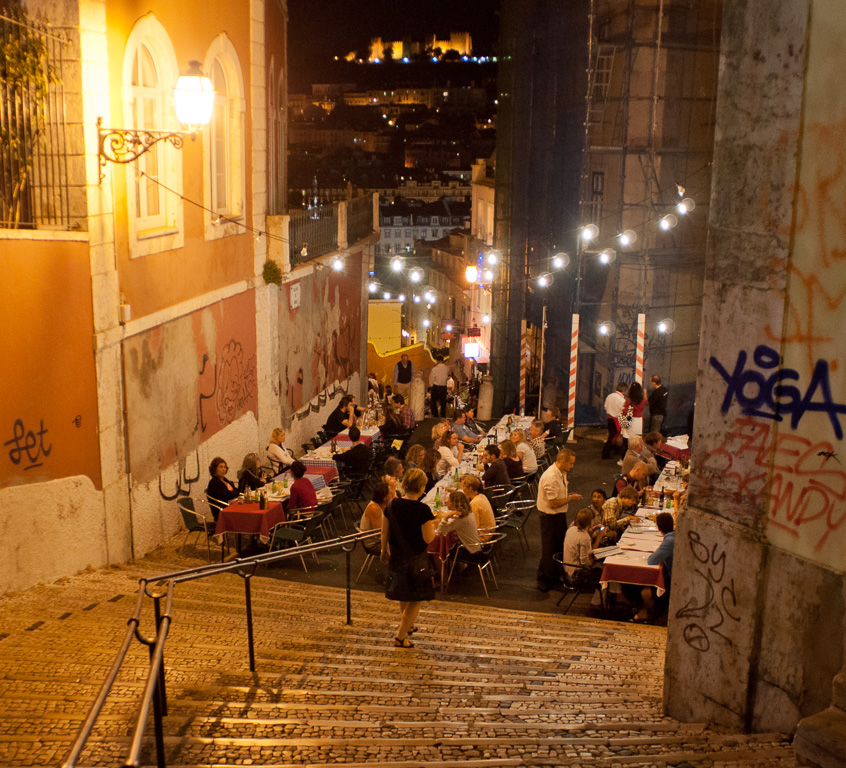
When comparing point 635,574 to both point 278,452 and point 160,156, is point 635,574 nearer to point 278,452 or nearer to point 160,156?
point 278,452

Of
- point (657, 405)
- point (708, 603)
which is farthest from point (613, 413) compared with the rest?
point (708, 603)

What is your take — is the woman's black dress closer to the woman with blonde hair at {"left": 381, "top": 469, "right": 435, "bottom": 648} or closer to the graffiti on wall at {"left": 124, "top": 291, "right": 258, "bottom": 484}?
the woman with blonde hair at {"left": 381, "top": 469, "right": 435, "bottom": 648}

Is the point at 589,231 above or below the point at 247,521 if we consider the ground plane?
above

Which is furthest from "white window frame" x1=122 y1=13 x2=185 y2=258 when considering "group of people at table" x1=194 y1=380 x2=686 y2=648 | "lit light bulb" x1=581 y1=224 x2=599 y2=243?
"lit light bulb" x1=581 y1=224 x2=599 y2=243

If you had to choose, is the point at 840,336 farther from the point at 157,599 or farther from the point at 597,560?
the point at 597,560

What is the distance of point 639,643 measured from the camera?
7922 millimetres

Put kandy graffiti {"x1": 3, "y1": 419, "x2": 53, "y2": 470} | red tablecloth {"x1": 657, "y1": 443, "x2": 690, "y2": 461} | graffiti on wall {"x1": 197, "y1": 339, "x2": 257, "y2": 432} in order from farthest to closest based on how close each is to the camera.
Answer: red tablecloth {"x1": 657, "y1": 443, "x2": 690, "y2": 461} → graffiti on wall {"x1": 197, "y1": 339, "x2": 257, "y2": 432} → kandy graffiti {"x1": 3, "y1": 419, "x2": 53, "y2": 470}

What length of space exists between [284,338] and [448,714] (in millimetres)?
12607

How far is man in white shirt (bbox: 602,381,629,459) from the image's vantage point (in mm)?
16953

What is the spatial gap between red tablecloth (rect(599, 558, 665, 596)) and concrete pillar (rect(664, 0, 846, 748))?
3883 millimetres

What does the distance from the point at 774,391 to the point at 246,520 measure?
25.2ft

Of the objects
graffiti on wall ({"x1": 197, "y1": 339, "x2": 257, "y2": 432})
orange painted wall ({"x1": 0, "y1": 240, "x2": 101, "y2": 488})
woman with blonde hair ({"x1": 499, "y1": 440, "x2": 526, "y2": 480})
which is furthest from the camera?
graffiti on wall ({"x1": 197, "y1": 339, "x2": 257, "y2": 432})

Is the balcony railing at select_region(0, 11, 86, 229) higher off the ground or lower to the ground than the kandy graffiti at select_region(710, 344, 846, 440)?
higher

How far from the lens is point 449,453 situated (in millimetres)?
13891
